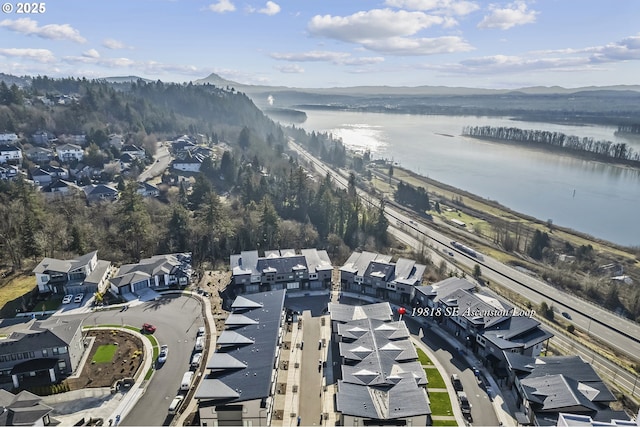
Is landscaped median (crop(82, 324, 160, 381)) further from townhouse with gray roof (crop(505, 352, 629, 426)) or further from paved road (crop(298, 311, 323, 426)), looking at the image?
townhouse with gray roof (crop(505, 352, 629, 426))

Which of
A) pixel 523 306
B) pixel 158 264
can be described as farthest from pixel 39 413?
pixel 523 306

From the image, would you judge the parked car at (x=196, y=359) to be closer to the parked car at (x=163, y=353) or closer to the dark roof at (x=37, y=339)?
the parked car at (x=163, y=353)

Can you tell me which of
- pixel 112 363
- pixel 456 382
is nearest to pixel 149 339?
pixel 112 363

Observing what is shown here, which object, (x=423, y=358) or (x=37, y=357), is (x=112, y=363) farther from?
(x=423, y=358)

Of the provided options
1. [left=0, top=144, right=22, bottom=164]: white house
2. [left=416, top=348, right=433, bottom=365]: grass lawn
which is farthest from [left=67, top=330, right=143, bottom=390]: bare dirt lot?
[left=0, top=144, right=22, bottom=164]: white house

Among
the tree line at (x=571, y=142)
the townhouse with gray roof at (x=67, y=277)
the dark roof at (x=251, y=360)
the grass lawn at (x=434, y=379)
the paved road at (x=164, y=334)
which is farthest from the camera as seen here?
the tree line at (x=571, y=142)

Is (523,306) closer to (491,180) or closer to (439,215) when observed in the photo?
(439,215)

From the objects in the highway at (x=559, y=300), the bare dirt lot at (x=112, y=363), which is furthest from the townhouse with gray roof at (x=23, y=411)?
the highway at (x=559, y=300)
